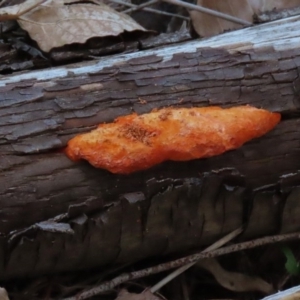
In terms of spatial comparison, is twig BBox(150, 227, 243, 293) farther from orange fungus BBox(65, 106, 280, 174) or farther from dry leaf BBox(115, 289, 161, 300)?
orange fungus BBox(65, 106, 280, 174)

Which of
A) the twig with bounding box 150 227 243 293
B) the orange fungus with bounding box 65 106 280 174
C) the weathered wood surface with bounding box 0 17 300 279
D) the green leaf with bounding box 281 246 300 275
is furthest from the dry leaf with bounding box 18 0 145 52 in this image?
the green leaf with bounding box 281 246 300 275

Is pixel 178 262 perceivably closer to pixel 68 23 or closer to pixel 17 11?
pixel 68 23

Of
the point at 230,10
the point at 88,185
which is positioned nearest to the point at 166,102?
the point at 88,185

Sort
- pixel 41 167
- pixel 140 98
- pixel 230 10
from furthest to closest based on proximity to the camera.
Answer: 1. pixel 230 10
2. pixel 140 98
3. pixel 41 167

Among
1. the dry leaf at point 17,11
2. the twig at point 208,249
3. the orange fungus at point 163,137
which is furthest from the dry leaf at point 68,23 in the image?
the twig at point 208,249

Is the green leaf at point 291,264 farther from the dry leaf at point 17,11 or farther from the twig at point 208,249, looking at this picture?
the dry leaf at point 17,11

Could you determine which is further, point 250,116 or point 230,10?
point 230,10

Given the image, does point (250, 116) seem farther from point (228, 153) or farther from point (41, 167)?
point (41, 167)
